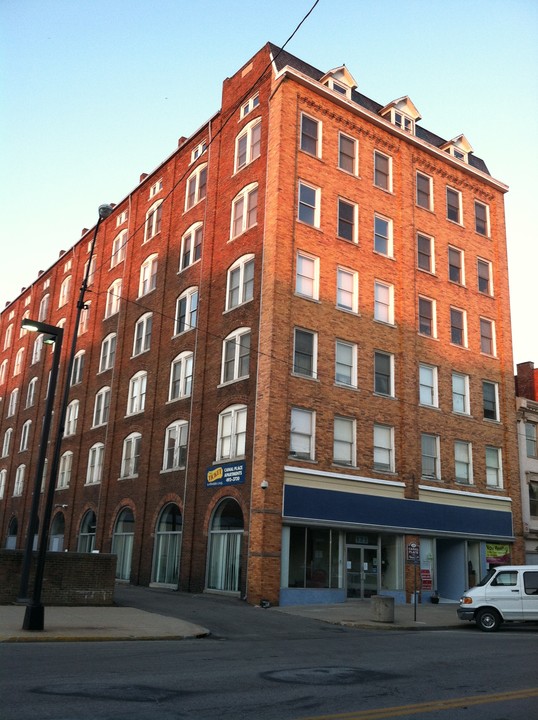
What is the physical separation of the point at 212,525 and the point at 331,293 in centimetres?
1055

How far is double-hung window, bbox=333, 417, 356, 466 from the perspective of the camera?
93.7ft

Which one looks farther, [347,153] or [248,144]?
[347,153]

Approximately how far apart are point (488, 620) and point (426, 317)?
16400mm

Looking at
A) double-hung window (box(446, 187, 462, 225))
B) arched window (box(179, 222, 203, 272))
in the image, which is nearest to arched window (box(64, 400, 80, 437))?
arched window (box(179, 222, 203, 272))

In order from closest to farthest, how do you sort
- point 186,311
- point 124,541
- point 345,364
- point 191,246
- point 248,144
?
point 345,364
point 248,144
point 186,311
point 124,541
point 191,246

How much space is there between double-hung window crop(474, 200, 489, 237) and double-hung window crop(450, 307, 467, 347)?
16.9 feet

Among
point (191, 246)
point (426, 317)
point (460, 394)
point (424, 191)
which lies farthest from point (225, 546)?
point (424, 191)

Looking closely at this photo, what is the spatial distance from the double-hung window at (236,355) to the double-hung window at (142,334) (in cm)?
831

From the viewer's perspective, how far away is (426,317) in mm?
34000

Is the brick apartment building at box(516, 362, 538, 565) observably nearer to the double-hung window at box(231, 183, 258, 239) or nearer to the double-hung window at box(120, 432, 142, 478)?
the double-hung window at box(231, 183, 258, 239)

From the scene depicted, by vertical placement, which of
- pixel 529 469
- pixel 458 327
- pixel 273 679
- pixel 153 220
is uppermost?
pixel 153 220

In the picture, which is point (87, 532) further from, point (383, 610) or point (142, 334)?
point (383, 610)

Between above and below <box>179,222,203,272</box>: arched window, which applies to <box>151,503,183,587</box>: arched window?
below

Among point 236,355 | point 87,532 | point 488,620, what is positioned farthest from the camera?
point 87,532
